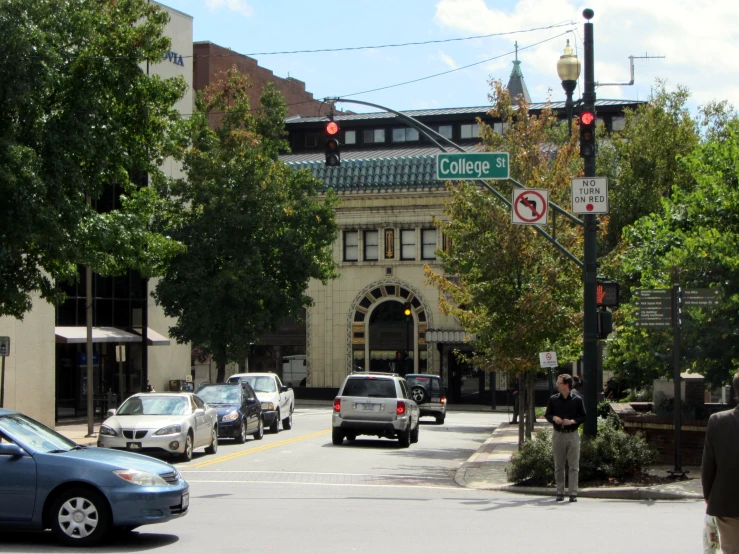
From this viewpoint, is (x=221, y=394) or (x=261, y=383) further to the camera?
(x=261, y=383)

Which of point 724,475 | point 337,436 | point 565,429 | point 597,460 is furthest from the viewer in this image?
point 337,436

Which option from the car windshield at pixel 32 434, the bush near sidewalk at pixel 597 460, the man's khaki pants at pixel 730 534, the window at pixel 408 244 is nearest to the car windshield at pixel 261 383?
the bush near sidewalk at pixel 597 460

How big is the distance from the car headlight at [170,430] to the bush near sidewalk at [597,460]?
23.6 ft

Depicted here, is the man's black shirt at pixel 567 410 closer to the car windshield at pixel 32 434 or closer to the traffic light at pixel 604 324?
the traffic light at pixel 604 324

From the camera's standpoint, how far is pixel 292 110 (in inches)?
3115

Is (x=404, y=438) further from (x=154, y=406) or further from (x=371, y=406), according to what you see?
(x=154, y=406)

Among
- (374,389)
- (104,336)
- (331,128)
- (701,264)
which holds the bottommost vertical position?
(374,389)

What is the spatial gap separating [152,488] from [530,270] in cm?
1469

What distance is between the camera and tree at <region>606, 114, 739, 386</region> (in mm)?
19016

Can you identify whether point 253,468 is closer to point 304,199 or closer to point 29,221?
point 29,221

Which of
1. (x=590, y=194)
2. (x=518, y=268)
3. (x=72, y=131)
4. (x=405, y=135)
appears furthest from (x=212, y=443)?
(x=405, y=135)

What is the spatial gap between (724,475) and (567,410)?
28.3 feet

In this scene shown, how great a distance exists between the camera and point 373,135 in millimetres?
65812

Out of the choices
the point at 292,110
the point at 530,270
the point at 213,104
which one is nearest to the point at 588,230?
the point at 530,270
